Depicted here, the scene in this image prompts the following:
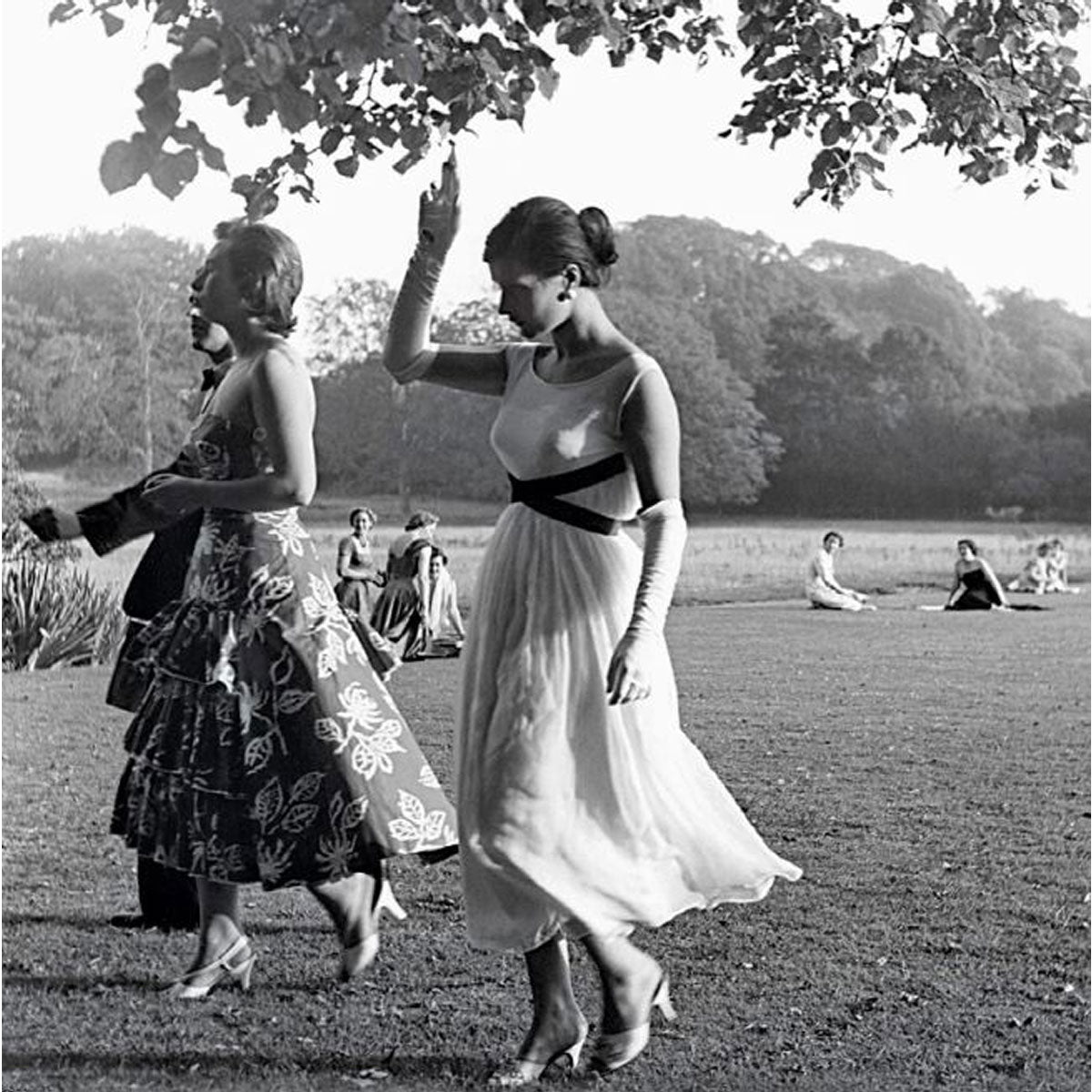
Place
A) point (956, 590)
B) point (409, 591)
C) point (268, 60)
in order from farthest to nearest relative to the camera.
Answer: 1. point (956, 590)
2. point (409, 591)
3. point (268, 60)

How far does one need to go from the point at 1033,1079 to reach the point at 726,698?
0.90 meters

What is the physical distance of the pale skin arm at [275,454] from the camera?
118 inches

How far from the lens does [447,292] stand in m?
3.14

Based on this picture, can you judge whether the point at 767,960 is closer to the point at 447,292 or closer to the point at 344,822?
the point at 344,822

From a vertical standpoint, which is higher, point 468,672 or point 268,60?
point 268,60

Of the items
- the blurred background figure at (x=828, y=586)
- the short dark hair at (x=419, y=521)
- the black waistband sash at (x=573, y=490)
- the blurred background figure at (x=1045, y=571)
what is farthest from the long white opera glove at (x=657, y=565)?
the blurred background figure at (x=1045, y=571)

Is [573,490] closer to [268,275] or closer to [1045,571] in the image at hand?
[268,275]

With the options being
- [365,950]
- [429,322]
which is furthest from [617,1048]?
[429,322]

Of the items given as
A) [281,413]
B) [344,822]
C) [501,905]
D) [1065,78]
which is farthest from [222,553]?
[1065,78]

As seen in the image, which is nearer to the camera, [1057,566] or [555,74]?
[555,74]

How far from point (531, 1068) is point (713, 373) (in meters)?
1.29

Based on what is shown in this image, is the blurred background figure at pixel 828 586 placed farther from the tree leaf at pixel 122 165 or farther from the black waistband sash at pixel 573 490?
the tree leaf at pixel 122 165

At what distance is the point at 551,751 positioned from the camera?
293 cm

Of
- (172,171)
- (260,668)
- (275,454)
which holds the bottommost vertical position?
(260,668)
